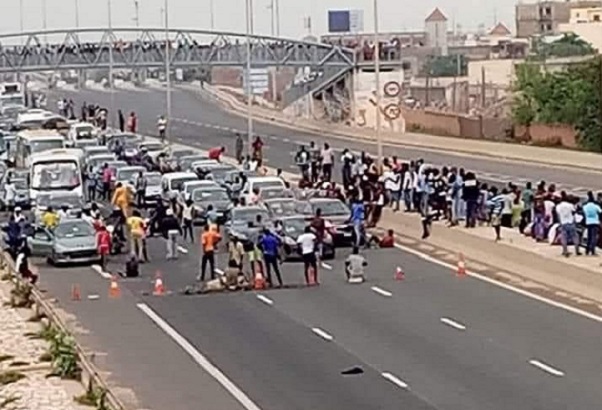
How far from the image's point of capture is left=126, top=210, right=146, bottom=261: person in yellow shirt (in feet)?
131

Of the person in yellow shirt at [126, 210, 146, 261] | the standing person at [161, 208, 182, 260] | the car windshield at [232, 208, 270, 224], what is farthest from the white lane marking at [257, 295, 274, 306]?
the car windshield at [232, 208, 270, 224]

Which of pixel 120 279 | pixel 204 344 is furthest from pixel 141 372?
pixel 120 279

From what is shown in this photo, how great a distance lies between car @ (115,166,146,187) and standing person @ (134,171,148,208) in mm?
912

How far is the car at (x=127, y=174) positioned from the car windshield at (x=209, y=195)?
689cm

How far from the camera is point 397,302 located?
1264 inches

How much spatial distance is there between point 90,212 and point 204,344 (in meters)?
19.5

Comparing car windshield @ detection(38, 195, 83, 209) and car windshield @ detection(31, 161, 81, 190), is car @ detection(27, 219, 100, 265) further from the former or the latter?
car windshield @ detection(31, 161, 81, 190)

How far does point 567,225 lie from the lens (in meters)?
33.8

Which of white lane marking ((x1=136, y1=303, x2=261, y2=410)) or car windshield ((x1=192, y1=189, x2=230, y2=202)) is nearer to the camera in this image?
white lane marking ((x1=136, y1=303, x2=261, y2=410))

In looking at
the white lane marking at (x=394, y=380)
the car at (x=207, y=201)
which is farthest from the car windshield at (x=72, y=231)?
the white lane marking at (x=394, y=380)

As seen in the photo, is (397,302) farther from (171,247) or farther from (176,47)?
(176,47)

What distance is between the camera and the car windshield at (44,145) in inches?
2511

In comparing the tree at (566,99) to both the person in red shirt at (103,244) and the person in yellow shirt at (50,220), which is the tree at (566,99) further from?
the person in red shirt at (103,244)

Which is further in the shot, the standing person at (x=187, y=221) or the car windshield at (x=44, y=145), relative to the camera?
the car windshield at (x=44, y=145)
